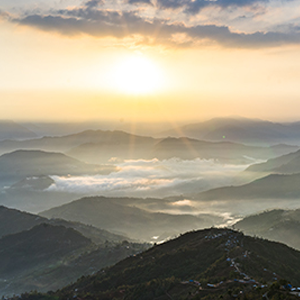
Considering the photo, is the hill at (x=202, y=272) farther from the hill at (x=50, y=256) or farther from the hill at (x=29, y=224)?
the hill at (x=29, y=224)

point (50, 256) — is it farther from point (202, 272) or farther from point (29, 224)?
point (202, 272)

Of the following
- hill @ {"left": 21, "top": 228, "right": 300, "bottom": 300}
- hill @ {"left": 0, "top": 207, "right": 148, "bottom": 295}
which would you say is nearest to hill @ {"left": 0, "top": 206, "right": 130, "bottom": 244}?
hill @ {"left": 0, "top": 207, "right": 148, "bottom": 295}

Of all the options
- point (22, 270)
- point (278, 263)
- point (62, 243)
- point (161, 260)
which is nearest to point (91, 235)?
point (62, 243)

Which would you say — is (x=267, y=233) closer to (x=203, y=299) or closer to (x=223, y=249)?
(x=223, y=249)

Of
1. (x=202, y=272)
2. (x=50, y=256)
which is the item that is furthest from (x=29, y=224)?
(x=202, y=272)

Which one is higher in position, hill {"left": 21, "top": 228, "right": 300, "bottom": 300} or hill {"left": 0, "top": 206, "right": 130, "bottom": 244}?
hill {"left": 0, "top": 206, "right": 130, "bottom": 244}

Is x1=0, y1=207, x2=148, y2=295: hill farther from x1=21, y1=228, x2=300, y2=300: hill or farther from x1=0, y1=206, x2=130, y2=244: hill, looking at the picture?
x1=21, y1=228, x2=300, y2=300: hill

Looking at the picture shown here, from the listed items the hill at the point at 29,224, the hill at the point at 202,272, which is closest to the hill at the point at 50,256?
the hill at the point at 29,224

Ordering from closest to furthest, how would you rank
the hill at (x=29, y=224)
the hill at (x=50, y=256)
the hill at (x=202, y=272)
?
the hill at (x=202, y=272)
the hill at (x=50, y=256)
the hill at (x=29, y=224)

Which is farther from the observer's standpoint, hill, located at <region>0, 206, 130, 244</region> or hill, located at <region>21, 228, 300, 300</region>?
hill, located at <region>0, 206, 130, 244</region>
